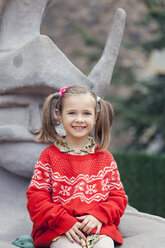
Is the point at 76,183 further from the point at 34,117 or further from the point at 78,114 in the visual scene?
the point at 34,117

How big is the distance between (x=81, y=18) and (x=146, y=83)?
139 inches

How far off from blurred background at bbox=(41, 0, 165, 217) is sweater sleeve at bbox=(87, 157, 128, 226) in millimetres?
3894

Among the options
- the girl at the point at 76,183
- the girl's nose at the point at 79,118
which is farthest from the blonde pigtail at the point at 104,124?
the girl's nose at the point at 79,118

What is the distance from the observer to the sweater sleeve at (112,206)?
1.81 meters

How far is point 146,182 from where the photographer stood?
19.1ft

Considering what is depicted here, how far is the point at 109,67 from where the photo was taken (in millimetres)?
2512

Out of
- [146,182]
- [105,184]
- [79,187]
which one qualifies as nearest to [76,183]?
[79,187]

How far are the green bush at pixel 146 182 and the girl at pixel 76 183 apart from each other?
3912mm

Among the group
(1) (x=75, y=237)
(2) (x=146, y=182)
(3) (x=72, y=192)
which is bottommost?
(2) (x=146, y=182)

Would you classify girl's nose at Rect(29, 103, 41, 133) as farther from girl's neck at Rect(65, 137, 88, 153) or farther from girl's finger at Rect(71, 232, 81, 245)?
girl's finger at Rect(71, 232, 81, 245)

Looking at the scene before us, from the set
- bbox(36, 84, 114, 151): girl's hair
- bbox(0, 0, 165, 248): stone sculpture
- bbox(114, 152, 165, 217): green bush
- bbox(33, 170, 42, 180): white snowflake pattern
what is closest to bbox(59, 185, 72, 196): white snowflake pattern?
bbox(33, 170, 42, 180): white snowflake pattern

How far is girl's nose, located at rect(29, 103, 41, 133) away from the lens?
236 centimetres

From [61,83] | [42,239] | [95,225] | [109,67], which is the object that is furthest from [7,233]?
[109,67]

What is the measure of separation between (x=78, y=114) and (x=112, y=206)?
1.41ft
